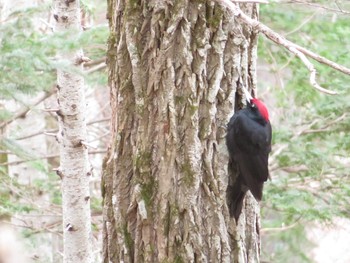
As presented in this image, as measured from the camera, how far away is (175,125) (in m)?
3.24

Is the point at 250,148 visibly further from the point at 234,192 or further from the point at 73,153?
the point at 73,153

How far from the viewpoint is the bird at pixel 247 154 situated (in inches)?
130

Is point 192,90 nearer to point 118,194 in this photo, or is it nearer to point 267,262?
point 118,194

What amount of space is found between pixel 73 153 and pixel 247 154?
1.43 meters

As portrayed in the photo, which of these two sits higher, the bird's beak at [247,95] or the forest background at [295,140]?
the bird's beak at [247,95]

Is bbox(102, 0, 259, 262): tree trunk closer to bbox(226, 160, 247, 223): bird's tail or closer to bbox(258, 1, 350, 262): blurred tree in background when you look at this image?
bbox(226, 160, 247, 223): bird's tail

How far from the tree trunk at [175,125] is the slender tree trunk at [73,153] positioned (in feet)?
2.81

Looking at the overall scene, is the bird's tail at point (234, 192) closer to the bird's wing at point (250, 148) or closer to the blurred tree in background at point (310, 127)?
the bird's wing at point (250, 148)

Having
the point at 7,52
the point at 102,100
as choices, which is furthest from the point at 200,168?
the point at 102,100

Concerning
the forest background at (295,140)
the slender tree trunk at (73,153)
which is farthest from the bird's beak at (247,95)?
the forest background at (295,140)

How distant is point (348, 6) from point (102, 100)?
663cm

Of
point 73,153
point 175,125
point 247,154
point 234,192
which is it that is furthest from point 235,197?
point 73,153

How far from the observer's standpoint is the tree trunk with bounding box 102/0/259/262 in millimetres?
3221

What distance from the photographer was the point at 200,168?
328cm
